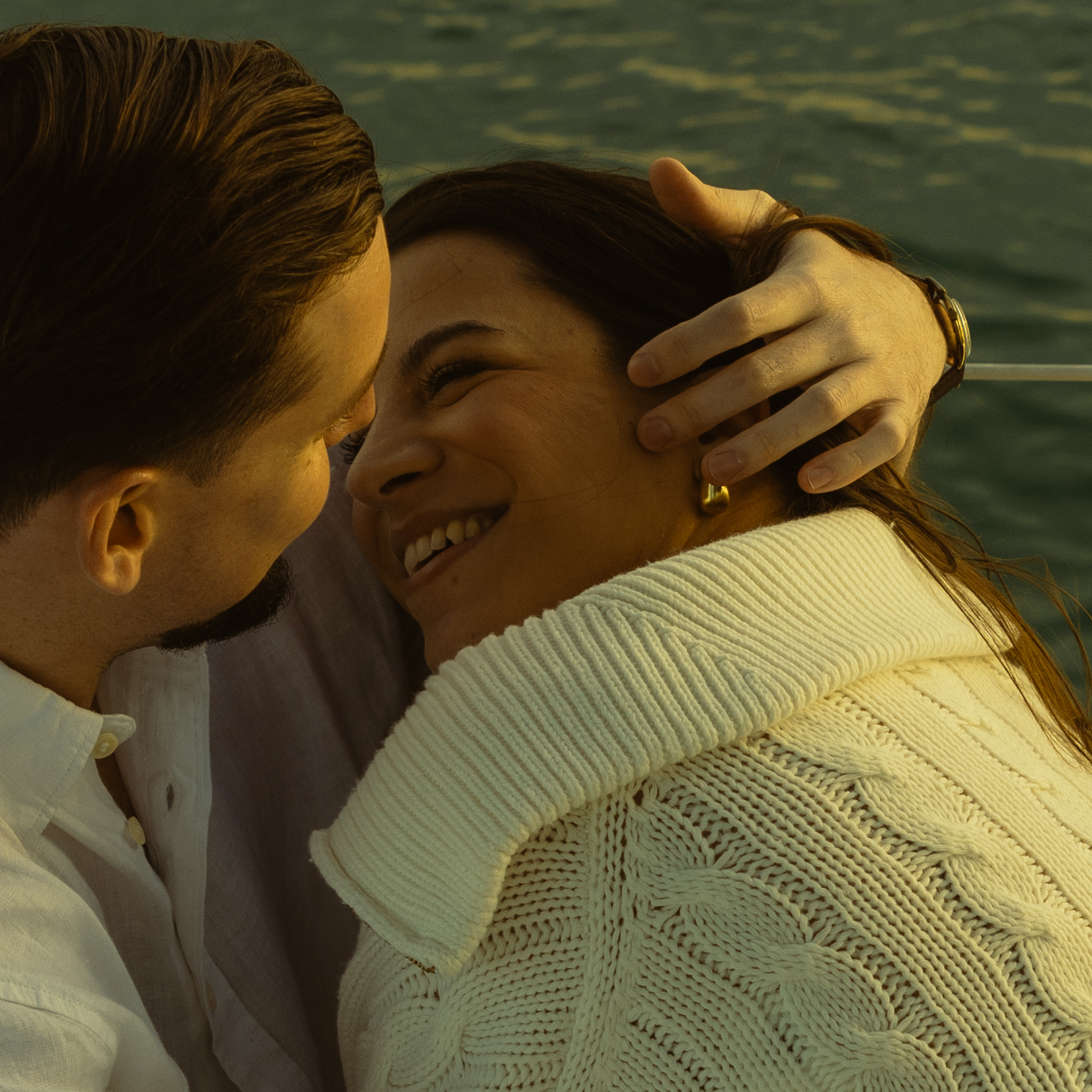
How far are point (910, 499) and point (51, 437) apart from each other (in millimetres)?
1146

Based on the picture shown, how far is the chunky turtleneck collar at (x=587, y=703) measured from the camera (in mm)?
1230

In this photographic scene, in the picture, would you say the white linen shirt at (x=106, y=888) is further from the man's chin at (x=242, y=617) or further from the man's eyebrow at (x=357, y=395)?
the man's eyebrow at (x=357, y=395)

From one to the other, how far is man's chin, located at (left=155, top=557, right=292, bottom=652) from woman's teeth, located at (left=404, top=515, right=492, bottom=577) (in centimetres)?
19

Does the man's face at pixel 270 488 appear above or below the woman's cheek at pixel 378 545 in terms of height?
above

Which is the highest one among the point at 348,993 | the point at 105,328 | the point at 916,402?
the point at 105,328

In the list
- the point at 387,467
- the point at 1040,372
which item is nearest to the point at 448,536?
the point at 387,467

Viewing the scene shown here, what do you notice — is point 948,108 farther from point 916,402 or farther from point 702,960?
point 702,960

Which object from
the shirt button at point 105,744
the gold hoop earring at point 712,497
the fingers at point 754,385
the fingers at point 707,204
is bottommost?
the shirt button at point 105,744

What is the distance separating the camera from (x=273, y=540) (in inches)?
56.0

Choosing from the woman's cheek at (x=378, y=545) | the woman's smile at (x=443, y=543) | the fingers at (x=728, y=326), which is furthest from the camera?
the woman's cheek at (x=378, y=545)

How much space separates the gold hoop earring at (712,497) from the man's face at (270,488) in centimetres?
48

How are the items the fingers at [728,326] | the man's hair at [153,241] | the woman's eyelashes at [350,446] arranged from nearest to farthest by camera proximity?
the man's hair at [153,241]
the fingers at [728,326]
the woman's eyelashes at [350,446]

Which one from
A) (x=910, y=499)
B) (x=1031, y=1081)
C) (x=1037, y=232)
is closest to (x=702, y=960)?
(x=1031, y=1081)

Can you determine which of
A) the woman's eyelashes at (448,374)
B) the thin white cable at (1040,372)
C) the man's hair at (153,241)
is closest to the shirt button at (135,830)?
the man's hair at (153,241)
